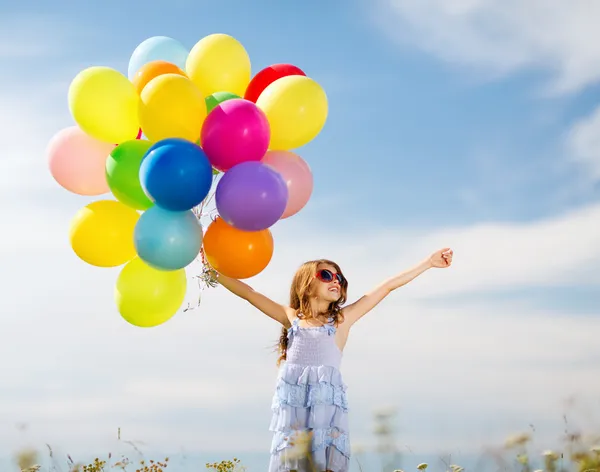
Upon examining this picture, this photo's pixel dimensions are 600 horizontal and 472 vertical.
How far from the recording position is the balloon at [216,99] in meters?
4.36

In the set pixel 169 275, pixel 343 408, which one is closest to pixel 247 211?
pixel 169 275

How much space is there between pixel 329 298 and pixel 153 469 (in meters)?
1.88

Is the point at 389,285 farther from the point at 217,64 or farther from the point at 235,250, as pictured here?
the point at 217,64

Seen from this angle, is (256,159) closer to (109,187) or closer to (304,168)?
(304,168)

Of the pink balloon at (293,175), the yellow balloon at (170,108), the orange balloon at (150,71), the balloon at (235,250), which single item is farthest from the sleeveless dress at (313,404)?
the orange balloon at (150,71)

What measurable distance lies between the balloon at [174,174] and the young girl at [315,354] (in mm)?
803

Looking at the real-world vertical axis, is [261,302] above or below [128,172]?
below

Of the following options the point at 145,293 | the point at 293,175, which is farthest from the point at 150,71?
the point at 145,293

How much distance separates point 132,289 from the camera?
4.29m

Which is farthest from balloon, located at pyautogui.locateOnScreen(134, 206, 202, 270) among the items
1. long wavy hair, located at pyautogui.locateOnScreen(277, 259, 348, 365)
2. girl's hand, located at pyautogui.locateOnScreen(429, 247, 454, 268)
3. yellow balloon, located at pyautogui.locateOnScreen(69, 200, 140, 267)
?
girl's hand, located at pyautogui.locateOnScreen(429, 247, 454, 268)

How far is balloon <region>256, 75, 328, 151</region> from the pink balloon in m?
0.09

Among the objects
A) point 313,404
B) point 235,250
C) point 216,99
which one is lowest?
point 313,404

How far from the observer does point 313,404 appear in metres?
4.22

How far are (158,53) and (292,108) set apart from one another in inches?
43.6
